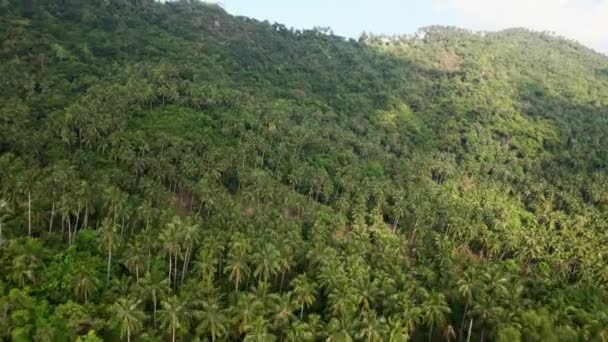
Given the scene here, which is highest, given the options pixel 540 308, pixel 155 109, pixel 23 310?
pixel 155 109

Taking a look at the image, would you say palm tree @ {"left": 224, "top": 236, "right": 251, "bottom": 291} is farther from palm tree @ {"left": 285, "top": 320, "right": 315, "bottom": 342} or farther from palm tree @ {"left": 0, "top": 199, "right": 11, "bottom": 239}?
palm tree @ {"left": 0, "top": 199, "right": 11, "bottom": 239}

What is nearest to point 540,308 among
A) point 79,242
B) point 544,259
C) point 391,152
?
point 544,259

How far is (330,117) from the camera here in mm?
155125

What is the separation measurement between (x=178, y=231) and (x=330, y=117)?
9032 cm

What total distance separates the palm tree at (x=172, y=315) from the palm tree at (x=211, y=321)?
6.43 ft

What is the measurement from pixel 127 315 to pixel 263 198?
2052 inches

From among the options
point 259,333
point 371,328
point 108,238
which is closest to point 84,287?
point 108,238

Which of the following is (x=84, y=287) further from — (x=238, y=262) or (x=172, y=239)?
(x=238, y=262)

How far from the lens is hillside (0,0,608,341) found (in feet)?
208

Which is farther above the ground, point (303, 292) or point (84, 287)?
point (303, 292)

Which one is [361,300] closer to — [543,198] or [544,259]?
[544,259]

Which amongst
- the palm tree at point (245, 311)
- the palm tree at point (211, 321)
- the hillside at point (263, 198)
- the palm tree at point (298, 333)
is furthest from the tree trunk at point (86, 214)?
the palm tree at point (298, 333)

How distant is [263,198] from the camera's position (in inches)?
4168

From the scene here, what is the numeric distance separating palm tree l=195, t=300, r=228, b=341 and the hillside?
0.27m
